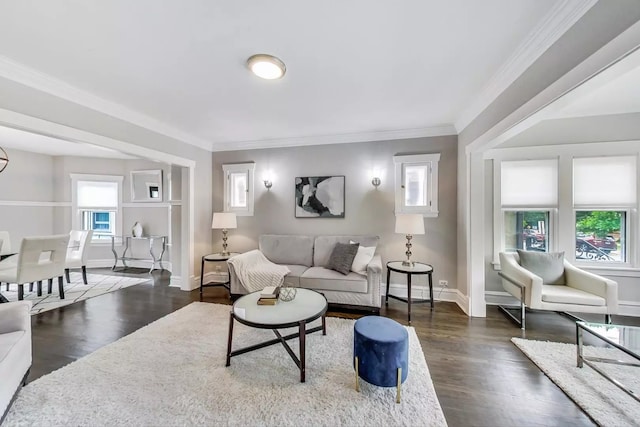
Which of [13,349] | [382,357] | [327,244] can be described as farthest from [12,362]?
[327,244]

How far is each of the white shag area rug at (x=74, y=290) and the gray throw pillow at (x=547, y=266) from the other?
6155mm

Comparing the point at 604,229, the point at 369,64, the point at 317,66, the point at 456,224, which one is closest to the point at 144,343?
the point at 317,66

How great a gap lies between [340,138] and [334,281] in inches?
88.7

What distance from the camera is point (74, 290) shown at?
406 centimetres

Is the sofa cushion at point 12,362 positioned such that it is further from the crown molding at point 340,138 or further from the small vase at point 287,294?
the crown molding at point 340,138

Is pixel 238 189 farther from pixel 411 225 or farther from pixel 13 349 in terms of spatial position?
pixel 13 349

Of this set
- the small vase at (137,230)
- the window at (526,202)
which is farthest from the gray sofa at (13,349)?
the window at (526,202)

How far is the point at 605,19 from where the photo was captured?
4.25 feet

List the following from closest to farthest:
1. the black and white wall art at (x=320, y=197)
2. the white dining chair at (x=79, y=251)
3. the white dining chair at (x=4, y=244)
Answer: the white dining chair at (x=4, y=244) → the black and white wall art at (x=320, y=197) → the white dining chair at (x=79, y=251)

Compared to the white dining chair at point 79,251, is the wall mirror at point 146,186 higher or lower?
higher

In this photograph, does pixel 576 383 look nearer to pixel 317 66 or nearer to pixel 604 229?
pixel 604 229

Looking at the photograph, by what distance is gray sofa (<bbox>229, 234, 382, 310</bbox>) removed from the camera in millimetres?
3213

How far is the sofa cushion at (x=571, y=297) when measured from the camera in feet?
8.32

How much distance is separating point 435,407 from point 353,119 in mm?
3122
